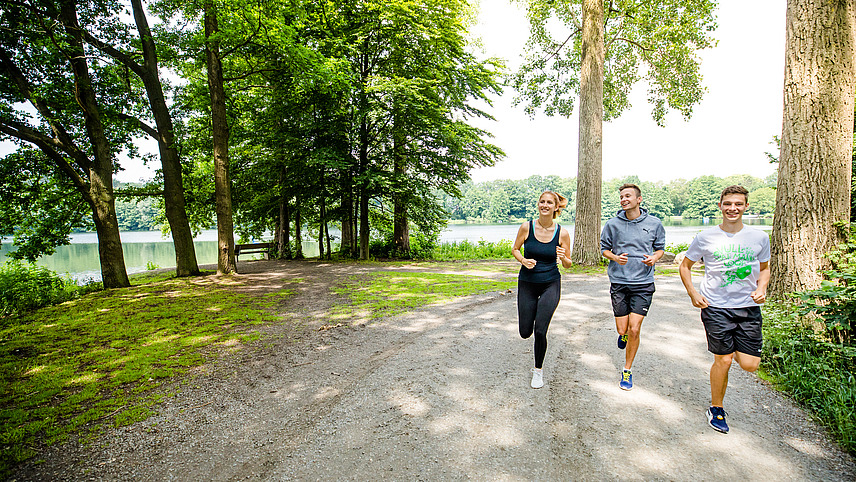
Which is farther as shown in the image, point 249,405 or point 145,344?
point 145,344

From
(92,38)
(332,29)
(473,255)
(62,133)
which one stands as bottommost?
(473,255)

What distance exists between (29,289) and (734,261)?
14521 millimetres

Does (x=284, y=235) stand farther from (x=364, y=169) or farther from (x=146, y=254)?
(x=146, y=254)

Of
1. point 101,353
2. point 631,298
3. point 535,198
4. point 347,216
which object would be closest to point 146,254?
point 347,216

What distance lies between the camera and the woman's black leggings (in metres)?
3.83

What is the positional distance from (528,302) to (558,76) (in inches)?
682

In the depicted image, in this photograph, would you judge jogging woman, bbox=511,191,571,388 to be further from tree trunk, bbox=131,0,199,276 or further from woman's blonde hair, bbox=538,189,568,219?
tree trunk, bbox=131,0,199,276

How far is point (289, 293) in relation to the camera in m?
8.98

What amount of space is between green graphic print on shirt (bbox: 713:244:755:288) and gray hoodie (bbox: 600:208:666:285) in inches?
27.2

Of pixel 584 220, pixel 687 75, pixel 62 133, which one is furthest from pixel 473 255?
pixel 62 133

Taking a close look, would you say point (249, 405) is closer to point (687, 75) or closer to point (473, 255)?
point (473, 255)

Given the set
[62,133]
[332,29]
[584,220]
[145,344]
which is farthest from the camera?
[332,29]

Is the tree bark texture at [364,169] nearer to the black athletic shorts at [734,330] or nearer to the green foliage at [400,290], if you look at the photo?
the green foliage at [400,290]

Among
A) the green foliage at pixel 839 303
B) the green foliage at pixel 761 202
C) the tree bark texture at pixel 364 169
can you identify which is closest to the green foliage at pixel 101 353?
the green foliage at pixel 839 303
